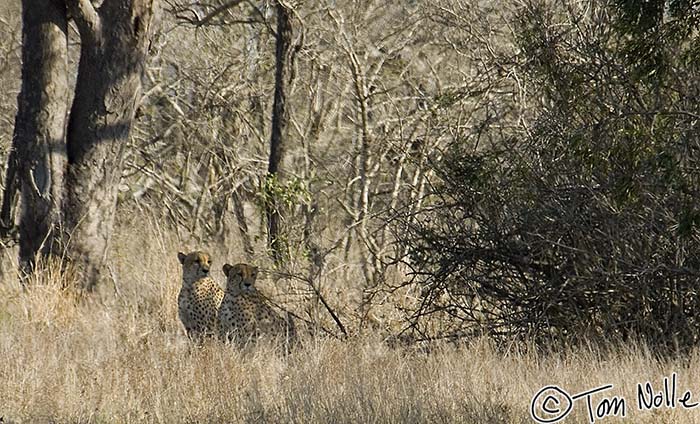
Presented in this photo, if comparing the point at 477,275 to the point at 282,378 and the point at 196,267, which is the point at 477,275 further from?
the point at 196,267

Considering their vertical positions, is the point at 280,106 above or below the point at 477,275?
above

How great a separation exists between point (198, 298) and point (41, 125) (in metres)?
2.74

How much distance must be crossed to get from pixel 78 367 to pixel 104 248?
3.03 meters

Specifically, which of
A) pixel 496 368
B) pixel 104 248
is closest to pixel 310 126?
pixel 104 248

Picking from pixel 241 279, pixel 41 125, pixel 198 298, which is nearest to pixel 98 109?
pixel 41 125

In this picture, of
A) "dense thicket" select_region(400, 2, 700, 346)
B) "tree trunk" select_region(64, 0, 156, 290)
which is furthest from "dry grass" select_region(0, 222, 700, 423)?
"tree trunk" select_region(64, 0, 156, 290)

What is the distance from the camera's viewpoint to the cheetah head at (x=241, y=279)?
29.5 feet

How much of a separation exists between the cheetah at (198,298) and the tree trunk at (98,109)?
1679 mm

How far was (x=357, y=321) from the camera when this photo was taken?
9.91m

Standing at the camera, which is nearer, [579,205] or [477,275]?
[579,205]

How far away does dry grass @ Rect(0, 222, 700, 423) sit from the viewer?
6.58m

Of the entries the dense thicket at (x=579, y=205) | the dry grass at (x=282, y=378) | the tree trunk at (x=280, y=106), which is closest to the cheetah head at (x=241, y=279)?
the dry grass at (x=282, y=378)

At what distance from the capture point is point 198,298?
9.19m

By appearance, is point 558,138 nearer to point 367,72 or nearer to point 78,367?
point 78,367
